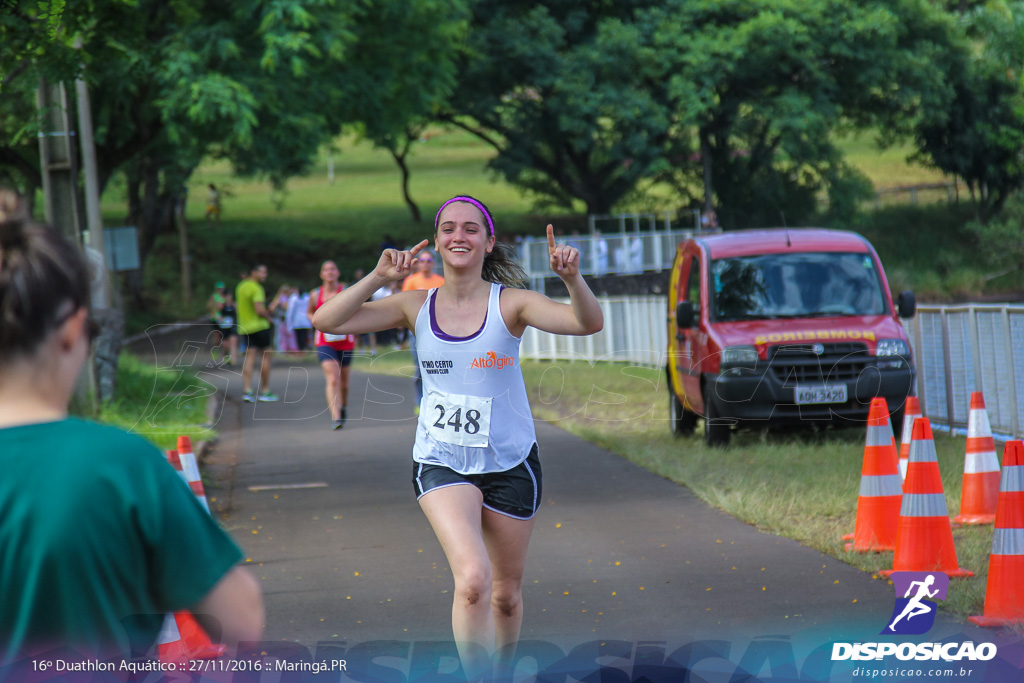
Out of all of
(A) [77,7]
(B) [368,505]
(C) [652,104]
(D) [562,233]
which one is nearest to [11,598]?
(A) [77,7]

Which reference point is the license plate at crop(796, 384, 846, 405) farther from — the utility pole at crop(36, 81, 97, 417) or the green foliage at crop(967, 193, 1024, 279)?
the green foliage at crop(967, 193, 1024, 279)

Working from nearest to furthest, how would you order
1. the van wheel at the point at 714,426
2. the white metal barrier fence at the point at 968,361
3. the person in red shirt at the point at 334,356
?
the white metal barrier fence at the point at 968,361 → the van wheel at the point at 714,426 → the person in red shirt at the point at 334,356

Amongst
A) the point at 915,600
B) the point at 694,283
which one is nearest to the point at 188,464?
the point at 915,600

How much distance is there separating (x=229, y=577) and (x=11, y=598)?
0.34 m

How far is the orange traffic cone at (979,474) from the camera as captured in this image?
26.6 ft

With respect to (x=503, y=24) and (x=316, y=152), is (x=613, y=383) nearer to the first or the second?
(x=316, y=152)

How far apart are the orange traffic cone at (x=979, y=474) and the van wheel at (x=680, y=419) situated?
17.8 ft

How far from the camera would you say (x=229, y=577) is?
2105 millimetres

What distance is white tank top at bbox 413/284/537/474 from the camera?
4.75 meters

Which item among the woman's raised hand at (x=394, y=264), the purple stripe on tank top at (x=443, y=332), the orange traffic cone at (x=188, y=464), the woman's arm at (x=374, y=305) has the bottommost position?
the orange traffic cone at (x=188, y=464)

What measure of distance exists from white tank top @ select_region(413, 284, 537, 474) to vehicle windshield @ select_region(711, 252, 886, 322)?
8.14 m

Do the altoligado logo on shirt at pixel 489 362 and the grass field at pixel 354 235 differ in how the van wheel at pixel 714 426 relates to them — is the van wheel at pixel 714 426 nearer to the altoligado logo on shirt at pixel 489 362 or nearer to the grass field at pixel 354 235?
the altoligado logo on shirt at pixel 489 362

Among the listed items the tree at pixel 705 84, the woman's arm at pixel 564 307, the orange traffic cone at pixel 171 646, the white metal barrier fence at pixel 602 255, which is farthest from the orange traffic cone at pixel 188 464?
the tree at pixel 705 84

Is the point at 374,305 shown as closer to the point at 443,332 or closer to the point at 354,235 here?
the point at 443,332
